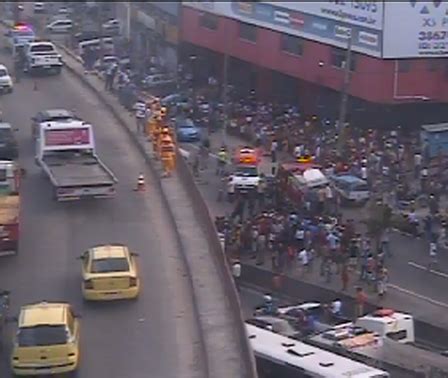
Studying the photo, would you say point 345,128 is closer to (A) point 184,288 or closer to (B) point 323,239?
(B) point 323,239

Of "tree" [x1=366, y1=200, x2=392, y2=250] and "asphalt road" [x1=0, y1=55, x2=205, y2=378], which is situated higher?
"asphalt road" [x1=0, y1=55, x2=205, y2=378]

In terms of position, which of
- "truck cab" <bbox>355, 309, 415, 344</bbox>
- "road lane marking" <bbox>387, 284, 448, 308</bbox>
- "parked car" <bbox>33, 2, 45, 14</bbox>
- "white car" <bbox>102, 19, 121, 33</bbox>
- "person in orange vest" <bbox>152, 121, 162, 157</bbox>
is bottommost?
"parked car" <bbox>33, 2, 45, 14</bbox>

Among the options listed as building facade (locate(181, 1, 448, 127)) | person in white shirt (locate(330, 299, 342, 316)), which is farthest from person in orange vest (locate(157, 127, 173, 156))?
building facade (locate(181, 1, 448, 127))

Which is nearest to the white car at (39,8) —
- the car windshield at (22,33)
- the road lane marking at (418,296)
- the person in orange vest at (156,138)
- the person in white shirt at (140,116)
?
the car windshield at (22,33)

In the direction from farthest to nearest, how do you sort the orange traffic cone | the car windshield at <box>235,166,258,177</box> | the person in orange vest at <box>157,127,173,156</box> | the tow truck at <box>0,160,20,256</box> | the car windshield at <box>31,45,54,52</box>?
the car windshield at <box>31,45,54,52</box> → the car windshield at <box>235,166,258,177</box> → the person in orange vest at <box>157,127,173,156</box> → the orange traffic cone → the tow truck at <box>0,160,20,256</box>

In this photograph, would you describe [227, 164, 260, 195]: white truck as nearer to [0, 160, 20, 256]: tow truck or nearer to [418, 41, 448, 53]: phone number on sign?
[0, 160, 20, 256]: tow truck

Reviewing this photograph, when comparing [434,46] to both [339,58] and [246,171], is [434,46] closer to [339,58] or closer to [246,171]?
[339,58]

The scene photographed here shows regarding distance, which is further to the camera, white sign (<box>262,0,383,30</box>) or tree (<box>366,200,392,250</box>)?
white sign (<box>262,0,383,30</box>)

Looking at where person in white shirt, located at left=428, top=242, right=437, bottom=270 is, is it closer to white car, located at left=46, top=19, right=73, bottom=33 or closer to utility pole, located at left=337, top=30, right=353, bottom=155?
utility pole, located at left=337, top=30, right=353, bottom=155

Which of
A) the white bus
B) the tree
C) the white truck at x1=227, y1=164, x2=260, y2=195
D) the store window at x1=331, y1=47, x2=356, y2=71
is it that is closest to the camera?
the white bus
